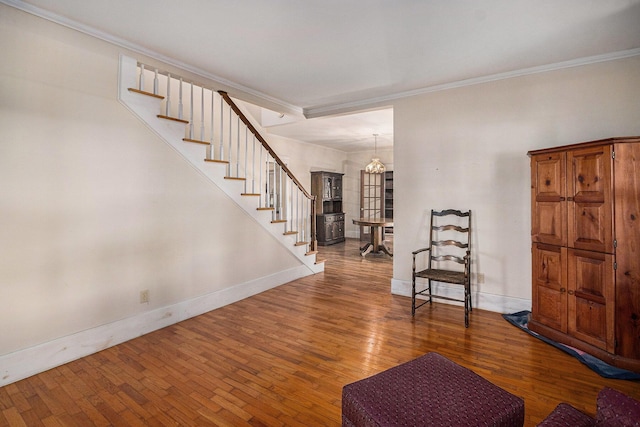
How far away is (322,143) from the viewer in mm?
7723

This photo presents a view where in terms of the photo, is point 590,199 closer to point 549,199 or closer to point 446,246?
point 549,199

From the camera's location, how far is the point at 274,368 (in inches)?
90.6

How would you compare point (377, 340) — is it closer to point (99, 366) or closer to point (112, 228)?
point (99, 366)

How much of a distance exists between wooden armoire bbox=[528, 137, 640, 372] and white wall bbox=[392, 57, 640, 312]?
0.46 metres

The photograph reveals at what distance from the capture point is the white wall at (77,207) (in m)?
2.18

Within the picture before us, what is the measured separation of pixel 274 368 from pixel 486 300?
248 centimetres

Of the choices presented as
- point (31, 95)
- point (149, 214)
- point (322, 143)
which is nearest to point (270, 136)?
point (322, 143)

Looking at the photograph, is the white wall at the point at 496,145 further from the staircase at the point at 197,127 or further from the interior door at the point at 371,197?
the interior door at the point at 371,197

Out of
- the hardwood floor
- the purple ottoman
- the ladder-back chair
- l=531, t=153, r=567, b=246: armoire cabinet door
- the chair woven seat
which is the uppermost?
l=531, t=153, r=567, b=246: armoire cabinet door

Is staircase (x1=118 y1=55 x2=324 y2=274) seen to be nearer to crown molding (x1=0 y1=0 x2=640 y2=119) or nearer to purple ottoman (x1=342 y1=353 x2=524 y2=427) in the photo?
crown molding (x1=0 y1=0 x2=640 y2=119)

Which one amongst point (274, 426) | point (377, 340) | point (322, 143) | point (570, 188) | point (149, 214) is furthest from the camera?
point (322, 143)

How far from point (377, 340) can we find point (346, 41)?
260 cm

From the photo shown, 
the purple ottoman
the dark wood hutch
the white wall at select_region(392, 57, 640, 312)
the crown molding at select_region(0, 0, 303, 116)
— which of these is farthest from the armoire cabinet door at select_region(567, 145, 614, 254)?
the dark wood hutch

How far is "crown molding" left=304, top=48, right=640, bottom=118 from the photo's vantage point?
2.88 meters
